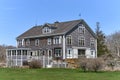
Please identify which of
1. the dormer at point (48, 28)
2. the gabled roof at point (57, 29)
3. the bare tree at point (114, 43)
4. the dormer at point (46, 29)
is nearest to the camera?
the gabled roof at point (57, 29)

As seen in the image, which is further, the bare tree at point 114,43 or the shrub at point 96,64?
the bare tree at point 114,43

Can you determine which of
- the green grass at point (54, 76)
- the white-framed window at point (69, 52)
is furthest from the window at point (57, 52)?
the green grass at point (54, 76)

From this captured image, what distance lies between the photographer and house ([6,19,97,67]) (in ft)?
195

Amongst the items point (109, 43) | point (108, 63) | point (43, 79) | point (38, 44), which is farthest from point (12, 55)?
point (109, 43)

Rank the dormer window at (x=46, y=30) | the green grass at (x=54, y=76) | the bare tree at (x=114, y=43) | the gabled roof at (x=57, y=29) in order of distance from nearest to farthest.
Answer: the green grass at (x=54, y=76) < the gabled roof at (x=57, y=29) < the dormer window at (x=46, y=30) < the bare tree at (x=114, y=43)

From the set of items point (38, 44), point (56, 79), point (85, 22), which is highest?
point (85, 22)

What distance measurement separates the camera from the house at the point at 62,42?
59.3 meters

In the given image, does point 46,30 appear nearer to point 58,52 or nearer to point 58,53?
point 58,52

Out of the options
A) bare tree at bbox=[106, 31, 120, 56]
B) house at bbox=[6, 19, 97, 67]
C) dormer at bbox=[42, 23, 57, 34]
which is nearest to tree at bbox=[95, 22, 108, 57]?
house at bbox=[6, 19, 97, 67]

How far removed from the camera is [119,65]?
42.6m

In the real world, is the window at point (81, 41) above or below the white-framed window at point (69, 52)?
above

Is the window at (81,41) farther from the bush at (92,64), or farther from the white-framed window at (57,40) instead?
the bush at (92,64)

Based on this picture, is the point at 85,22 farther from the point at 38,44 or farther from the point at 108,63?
the point at 108,63

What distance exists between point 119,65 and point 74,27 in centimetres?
1956
